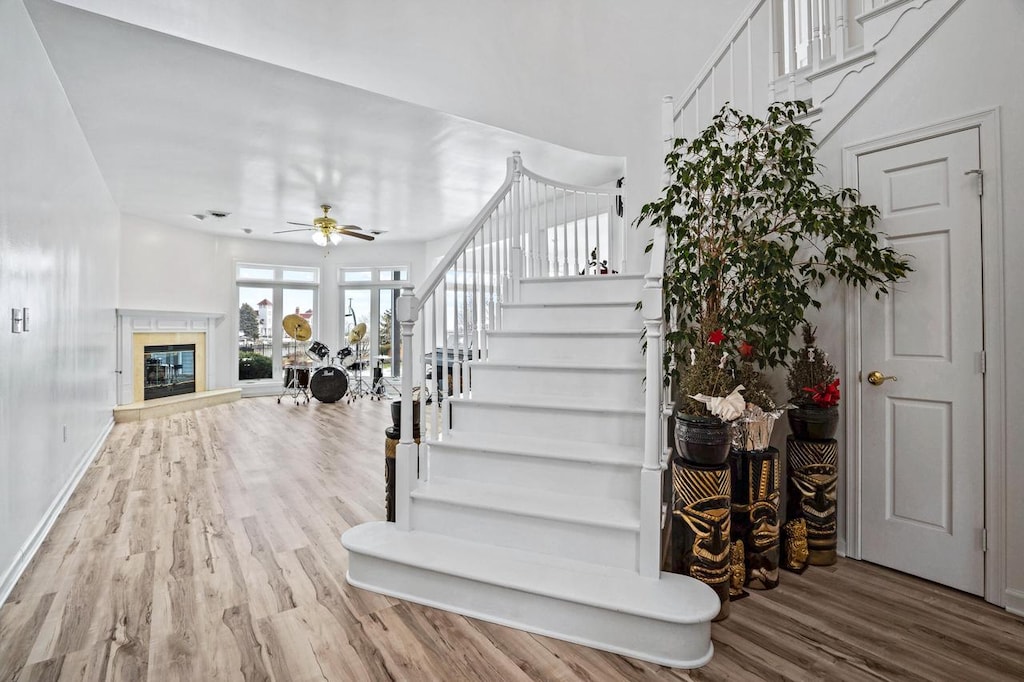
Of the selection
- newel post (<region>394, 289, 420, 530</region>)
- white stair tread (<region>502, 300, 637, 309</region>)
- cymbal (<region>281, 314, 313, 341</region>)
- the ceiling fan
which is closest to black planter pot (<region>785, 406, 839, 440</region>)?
white stair tread (<region>502, 300, 637, 309</region>)

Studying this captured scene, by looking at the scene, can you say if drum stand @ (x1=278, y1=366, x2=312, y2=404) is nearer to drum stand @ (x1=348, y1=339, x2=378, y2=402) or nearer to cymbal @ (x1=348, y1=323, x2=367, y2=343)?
drum stand @ (x1=348, y1=339, x2=378, y2=402)

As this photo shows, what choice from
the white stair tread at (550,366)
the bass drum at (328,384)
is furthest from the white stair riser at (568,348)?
the bass drum at (328,384)

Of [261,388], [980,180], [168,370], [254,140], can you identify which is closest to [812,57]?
[980,180]

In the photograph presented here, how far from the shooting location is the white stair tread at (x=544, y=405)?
2.55 metres

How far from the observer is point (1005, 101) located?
2.07m

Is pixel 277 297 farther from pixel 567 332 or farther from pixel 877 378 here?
pixel 877 378

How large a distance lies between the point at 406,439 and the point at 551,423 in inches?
30.2

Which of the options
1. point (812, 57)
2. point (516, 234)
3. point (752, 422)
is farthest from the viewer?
point (516, 234)

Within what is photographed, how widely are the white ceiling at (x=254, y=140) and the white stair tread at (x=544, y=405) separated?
2.39 m

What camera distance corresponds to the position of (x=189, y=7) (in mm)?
2576

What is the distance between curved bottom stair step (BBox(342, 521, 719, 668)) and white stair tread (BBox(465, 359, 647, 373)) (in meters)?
1.05

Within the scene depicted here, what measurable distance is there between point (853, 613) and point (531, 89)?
3.80 metres

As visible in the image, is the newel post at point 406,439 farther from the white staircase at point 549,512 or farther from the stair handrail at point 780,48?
the stair handrail at point 780,48

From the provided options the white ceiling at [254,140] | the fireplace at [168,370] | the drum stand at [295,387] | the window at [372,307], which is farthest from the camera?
the window at [372,307]
